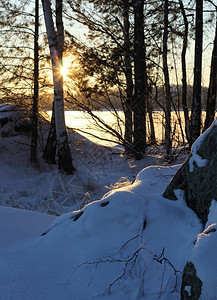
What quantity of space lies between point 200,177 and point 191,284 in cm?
99

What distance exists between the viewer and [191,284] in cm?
160

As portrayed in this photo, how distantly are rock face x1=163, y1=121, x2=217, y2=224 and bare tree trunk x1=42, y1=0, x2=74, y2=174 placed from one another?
5586 millimetres

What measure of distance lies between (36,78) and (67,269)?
8.38 m

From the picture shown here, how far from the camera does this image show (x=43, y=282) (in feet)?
7.20

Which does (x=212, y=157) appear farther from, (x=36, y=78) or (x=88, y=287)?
(x=36, y=78)

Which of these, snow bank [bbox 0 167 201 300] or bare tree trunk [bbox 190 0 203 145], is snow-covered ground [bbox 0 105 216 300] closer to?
snow bank [bbox 0 167 201 300]

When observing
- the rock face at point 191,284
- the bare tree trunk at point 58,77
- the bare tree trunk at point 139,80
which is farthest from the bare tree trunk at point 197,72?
the rock face at point 191,284

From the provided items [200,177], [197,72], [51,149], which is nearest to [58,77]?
[51,149]

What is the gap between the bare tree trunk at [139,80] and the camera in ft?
25.0

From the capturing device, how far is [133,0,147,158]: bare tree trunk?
7605mm

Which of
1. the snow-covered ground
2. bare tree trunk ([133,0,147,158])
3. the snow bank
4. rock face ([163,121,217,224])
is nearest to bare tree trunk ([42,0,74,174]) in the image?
bare tree trunk ([133,0,147,158])

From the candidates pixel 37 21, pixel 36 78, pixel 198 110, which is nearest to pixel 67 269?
pixel 198 110

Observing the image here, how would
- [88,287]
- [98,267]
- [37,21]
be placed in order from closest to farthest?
[88,287] → [98,267] → [37,21]

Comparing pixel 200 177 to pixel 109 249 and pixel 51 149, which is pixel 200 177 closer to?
pixel 109 249
